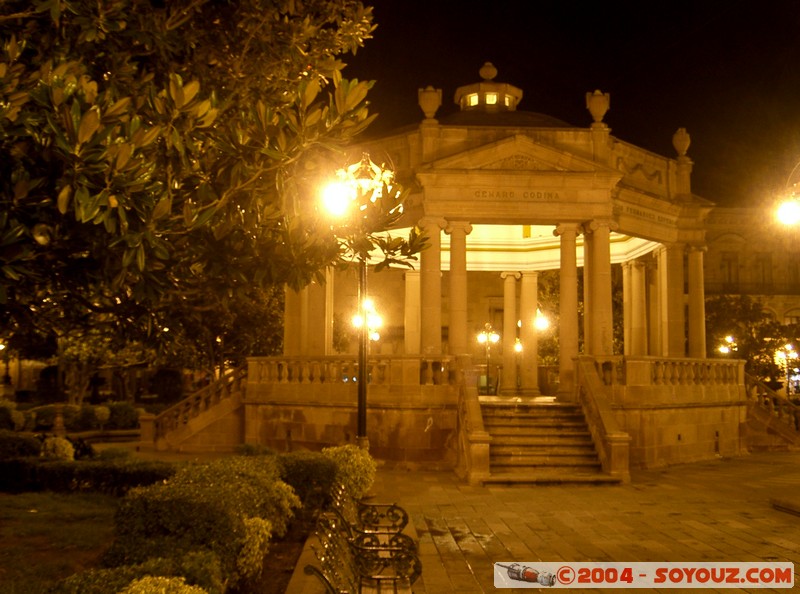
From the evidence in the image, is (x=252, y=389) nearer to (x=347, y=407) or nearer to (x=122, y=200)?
(x=347, y=407)

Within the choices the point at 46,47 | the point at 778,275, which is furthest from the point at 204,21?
the point at 778,275

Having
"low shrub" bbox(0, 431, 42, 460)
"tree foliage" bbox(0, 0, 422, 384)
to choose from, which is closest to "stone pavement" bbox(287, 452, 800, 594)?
"tree foliage" bbox(0, 0, 422, 384)

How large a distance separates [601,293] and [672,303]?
5036 mm

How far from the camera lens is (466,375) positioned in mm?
18500

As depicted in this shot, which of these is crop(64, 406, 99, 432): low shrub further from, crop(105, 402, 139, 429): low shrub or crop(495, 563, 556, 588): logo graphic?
crop(495, 563, 556, 588): logo graphic

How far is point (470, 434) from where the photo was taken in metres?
16.4

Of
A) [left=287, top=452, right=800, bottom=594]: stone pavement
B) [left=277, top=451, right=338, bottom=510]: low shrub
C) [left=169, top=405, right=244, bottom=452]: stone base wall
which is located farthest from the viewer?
[left=169, top=405, right=244, bottom=452]: stone base wall

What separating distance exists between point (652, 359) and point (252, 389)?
1059cm

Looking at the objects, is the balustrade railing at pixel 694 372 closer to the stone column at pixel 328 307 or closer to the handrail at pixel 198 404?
the stone column at pixel 328 307

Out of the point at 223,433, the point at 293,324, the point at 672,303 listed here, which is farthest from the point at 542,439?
the point at 223,433

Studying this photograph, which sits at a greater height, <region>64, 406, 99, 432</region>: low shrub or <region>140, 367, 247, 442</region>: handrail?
<region>140, 367, 247, 442</region>: handrail

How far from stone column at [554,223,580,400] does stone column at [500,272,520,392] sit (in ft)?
24.1

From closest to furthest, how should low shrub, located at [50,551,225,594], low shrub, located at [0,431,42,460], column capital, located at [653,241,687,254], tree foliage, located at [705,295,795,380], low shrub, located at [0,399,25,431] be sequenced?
low shrub, located at [50,551,225,594]
low shrub, located at [0,431,42,460]
column capital, located at [653,241,687,254]
low shrub, located at [0,399,25,431]
tree foliage, located at [705,295,795,380]

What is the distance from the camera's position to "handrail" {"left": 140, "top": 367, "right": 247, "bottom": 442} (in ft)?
75.3
